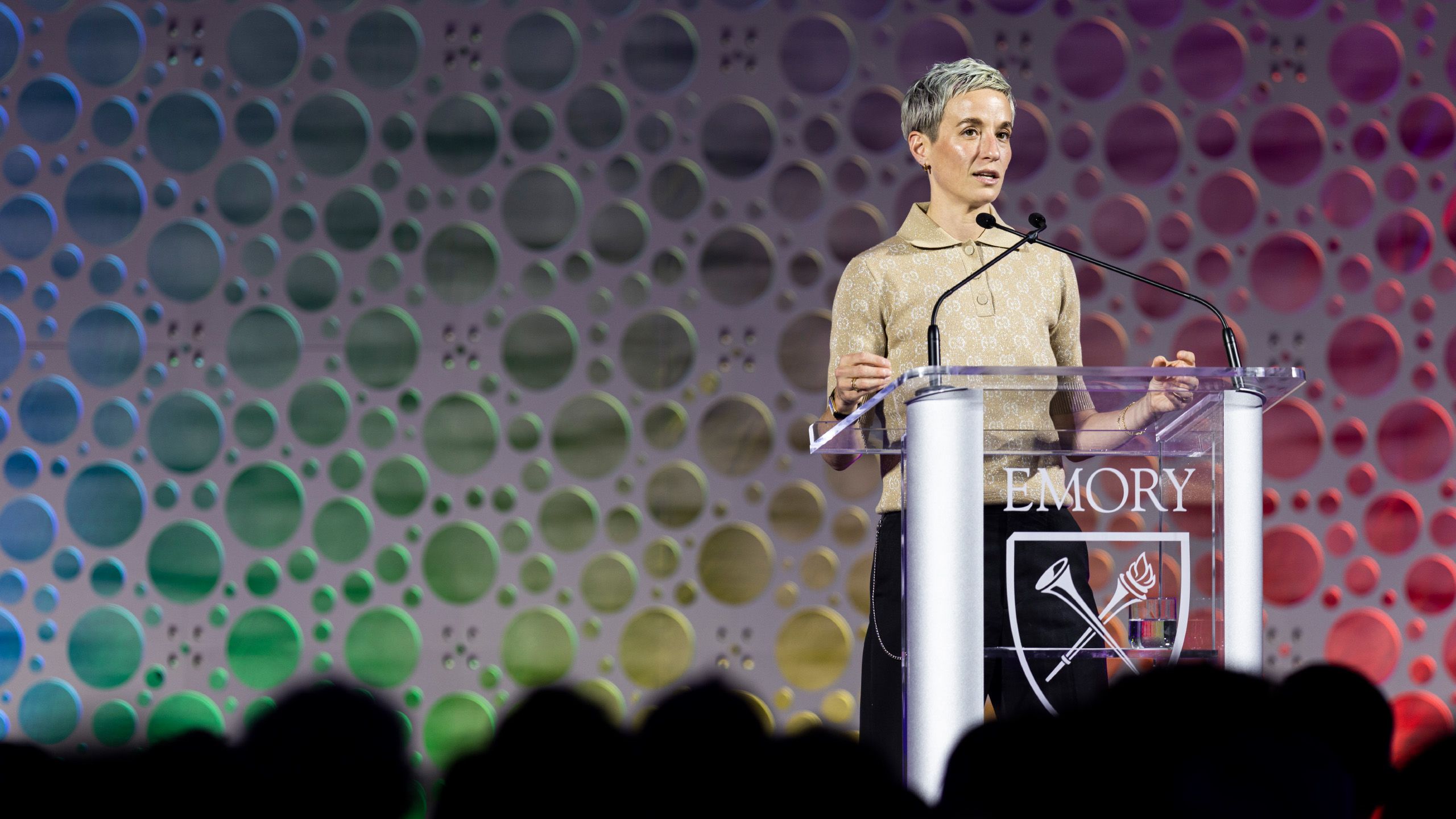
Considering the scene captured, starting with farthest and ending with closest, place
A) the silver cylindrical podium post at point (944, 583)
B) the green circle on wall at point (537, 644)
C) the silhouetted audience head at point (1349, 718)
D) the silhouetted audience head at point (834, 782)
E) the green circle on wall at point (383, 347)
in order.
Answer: the green circle on wall at point (383, 347)
the green circle on wall at point (537, 644)
the silver cylindrical podium post at point (944, 583)
the silhouetted audience head at point (1349, 718)
the silhouetted audience head at point (834, 782)

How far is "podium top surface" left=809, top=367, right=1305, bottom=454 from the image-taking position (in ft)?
6.15

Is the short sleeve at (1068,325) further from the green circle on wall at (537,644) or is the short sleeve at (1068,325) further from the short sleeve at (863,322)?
the green circle on wall at (537,644)

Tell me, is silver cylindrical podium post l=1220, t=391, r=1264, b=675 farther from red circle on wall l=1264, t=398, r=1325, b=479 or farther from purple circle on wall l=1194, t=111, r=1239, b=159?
purple circle on wall l=1194, t=111, r=1239, b=159

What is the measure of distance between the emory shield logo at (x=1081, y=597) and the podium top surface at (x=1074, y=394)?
14cm

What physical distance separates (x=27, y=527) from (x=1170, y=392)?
3.57 meters

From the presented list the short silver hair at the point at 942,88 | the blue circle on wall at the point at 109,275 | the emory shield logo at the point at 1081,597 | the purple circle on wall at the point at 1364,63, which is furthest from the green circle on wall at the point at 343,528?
the purple circle on wall at the point at 1364,63

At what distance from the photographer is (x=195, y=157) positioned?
4.09m

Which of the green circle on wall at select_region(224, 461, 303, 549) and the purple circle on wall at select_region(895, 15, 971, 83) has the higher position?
the purple circle on wall at select_region(895, 15, 971, 83)

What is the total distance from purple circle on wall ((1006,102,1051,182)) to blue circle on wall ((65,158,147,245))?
2.77m

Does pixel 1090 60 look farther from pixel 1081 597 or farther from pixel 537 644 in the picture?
pixel 1081 597

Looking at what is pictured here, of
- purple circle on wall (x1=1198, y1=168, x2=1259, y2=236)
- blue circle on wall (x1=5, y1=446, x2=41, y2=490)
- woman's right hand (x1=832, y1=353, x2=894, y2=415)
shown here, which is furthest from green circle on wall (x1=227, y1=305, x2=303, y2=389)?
purple circle on wall (x1=1198, y1=168, x2=1259, y2=236)

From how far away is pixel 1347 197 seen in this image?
4.08 m

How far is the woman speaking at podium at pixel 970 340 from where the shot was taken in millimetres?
1886

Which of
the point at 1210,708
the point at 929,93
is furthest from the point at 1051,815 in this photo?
the point at 929,93
